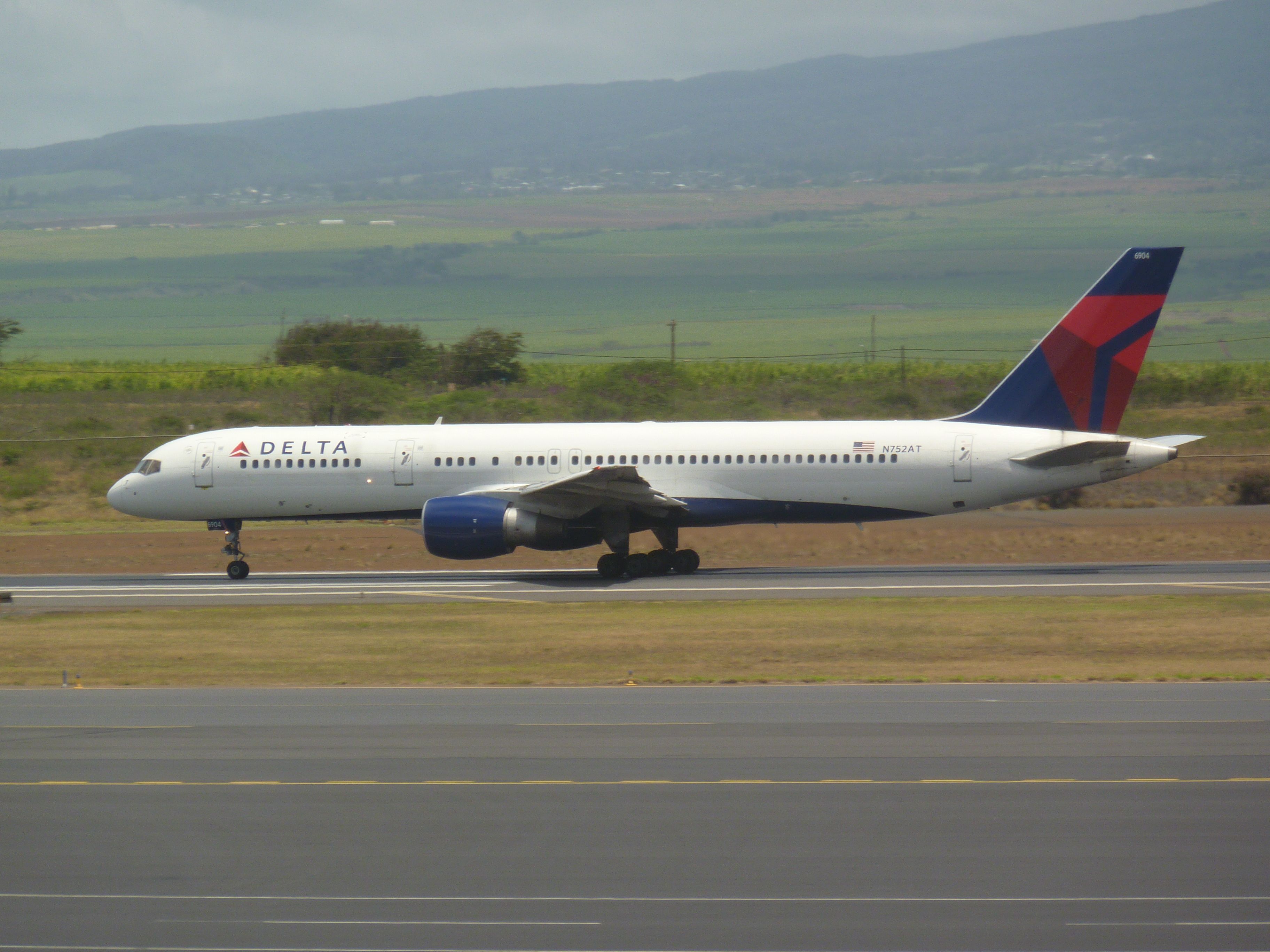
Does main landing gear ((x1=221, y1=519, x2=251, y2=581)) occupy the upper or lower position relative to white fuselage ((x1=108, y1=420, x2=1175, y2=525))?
lower

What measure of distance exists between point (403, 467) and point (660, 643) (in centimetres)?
1144

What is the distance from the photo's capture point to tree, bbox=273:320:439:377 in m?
75.4

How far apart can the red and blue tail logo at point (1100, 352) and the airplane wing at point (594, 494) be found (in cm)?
654

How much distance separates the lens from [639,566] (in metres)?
30.0

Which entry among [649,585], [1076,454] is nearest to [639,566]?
[649,585]

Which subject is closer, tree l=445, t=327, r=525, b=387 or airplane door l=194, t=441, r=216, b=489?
airplane door l=194, t=441, r=216, b=489

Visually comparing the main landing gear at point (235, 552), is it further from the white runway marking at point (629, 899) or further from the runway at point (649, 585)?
the white runway marking at point (629, 899)

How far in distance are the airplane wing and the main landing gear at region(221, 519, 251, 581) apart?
5449mm

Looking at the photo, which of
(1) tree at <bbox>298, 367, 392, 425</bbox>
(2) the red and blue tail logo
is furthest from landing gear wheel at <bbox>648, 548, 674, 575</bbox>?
(1) tree at <bbox>298, 367, 392, 425</bbox>

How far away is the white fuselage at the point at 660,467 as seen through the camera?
2867 centimetres

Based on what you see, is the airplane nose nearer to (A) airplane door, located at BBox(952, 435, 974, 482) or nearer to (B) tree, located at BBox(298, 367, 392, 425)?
(A) airplane door, located at BBox(952, 435, 974, 482)

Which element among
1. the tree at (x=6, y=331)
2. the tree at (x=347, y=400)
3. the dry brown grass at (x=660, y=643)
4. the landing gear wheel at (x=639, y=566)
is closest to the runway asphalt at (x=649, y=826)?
the dry brown grass at (x=660, y=643)

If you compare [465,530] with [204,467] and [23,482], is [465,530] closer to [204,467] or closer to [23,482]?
[204,467]

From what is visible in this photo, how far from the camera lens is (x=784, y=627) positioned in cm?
2186
